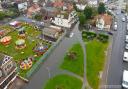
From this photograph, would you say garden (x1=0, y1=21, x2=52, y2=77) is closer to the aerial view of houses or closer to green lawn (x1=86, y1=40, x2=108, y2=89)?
the aerial view of houses

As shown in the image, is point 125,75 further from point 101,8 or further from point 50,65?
point 101,8

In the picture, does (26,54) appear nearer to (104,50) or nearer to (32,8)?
(104,50)

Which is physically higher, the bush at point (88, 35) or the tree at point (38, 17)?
the tree at point (38, 17)

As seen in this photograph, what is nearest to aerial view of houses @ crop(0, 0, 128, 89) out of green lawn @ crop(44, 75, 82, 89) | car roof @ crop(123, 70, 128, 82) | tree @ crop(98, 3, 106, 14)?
green lawn @ crop(44, 75, 82, 89)

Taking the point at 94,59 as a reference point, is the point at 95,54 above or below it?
above

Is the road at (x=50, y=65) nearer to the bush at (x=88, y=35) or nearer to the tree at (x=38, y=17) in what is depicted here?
the bush at (x=88, y=35)

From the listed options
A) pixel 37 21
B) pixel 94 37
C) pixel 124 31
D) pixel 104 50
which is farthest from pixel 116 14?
pixel 37 21

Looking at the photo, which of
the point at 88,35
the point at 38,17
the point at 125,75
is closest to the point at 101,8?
the point at 88,35

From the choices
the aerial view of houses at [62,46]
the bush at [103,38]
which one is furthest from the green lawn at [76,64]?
the bush at [103,38]
